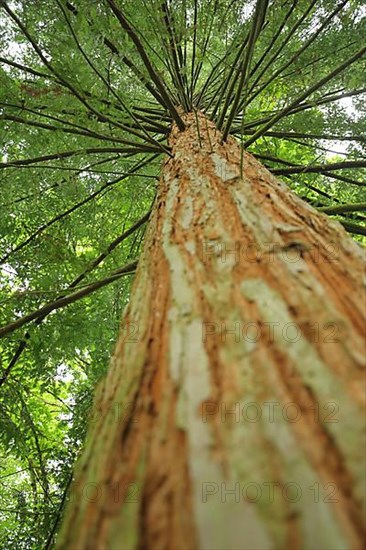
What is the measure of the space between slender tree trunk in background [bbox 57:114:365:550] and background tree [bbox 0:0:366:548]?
102 cm

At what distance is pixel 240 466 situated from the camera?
1.87 feet

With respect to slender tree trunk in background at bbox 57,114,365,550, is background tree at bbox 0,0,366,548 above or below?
above

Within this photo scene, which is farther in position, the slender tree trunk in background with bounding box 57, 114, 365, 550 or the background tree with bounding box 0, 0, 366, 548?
the background tree with bounding box 0, 0, 366, 548

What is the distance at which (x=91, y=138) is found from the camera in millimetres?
3061

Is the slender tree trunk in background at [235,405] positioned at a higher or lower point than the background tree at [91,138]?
lower

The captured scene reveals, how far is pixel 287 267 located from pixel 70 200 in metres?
3.09

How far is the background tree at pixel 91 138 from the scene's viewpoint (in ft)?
7.30

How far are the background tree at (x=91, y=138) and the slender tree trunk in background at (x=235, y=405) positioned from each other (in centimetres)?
102

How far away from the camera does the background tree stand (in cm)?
222

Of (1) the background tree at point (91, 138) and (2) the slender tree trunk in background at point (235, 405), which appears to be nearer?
(2) the slender tree trunk in background at point (235, 405)

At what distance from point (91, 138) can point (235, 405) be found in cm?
276

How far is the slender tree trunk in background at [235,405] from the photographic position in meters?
0.53

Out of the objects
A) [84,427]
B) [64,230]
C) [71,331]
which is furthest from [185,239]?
[64,230]

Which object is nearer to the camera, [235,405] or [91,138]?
[235,405]
